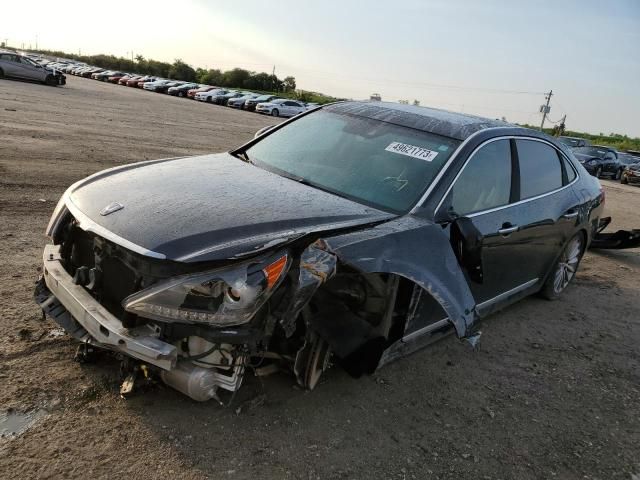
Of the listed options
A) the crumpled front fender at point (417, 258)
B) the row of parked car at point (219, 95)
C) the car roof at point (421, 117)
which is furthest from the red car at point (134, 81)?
the crumpled front fender at point (417, 258)

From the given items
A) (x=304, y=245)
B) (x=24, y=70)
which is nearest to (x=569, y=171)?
(x=304, y=245)

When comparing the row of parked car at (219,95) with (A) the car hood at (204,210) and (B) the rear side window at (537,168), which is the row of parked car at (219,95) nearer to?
(B) the rear side window at (537,168)

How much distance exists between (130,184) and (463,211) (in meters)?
2.16

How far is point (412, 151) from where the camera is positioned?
3811 millimetres

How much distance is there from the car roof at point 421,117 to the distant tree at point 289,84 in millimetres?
96612

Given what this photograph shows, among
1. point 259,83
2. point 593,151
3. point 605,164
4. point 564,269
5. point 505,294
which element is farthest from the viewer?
point 259,83

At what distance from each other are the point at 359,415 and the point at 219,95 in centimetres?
4781

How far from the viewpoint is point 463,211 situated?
3.64 metres

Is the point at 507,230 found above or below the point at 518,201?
below

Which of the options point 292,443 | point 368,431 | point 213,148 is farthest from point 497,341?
point 213,148

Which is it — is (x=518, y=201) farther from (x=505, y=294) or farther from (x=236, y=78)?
(x=236, y=78)

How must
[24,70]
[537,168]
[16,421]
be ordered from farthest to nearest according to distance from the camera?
[24,70], [537,168], [16,421]

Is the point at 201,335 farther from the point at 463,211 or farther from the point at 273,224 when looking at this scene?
the point at 463,211

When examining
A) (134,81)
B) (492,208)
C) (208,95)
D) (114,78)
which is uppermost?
(492,208)
